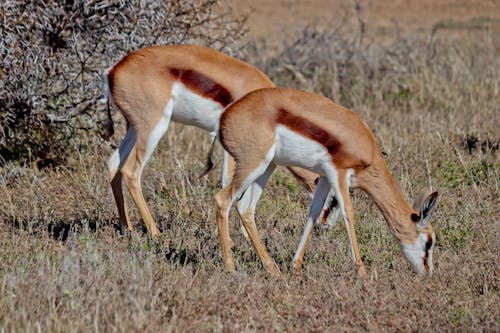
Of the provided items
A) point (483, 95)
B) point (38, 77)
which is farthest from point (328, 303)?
point (483, 95)

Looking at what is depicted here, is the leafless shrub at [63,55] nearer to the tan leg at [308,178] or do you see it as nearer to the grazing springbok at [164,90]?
the grazing springbok at [164,90]

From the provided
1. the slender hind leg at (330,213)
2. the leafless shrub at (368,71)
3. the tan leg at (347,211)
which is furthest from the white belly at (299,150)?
the leafless shrub at (368,71)

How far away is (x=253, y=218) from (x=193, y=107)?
1.20m

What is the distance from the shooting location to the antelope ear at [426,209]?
573 centimetres

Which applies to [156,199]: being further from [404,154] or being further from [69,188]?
[404,154]

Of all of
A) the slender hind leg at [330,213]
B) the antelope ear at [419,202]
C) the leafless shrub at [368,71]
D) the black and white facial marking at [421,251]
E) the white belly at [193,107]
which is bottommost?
the leafless shrub at [368,71]

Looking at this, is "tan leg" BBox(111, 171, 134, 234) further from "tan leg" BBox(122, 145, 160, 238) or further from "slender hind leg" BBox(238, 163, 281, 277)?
"slender hind leg" BBox(238, 163, 281, 277)

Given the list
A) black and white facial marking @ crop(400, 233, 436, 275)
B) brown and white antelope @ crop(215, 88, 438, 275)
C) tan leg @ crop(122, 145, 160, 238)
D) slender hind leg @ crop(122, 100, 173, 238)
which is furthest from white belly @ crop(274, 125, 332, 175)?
tan leg @ crop(122, 145, 160, 238)

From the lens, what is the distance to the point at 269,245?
6.35 metres

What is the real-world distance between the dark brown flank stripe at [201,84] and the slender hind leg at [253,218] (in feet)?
2.98

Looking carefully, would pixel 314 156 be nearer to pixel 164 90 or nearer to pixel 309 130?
pixel 309 130

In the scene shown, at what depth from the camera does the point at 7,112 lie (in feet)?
25.8

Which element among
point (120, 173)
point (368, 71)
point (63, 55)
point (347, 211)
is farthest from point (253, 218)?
point (368, 71)

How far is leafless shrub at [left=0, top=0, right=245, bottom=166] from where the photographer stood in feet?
24.8
